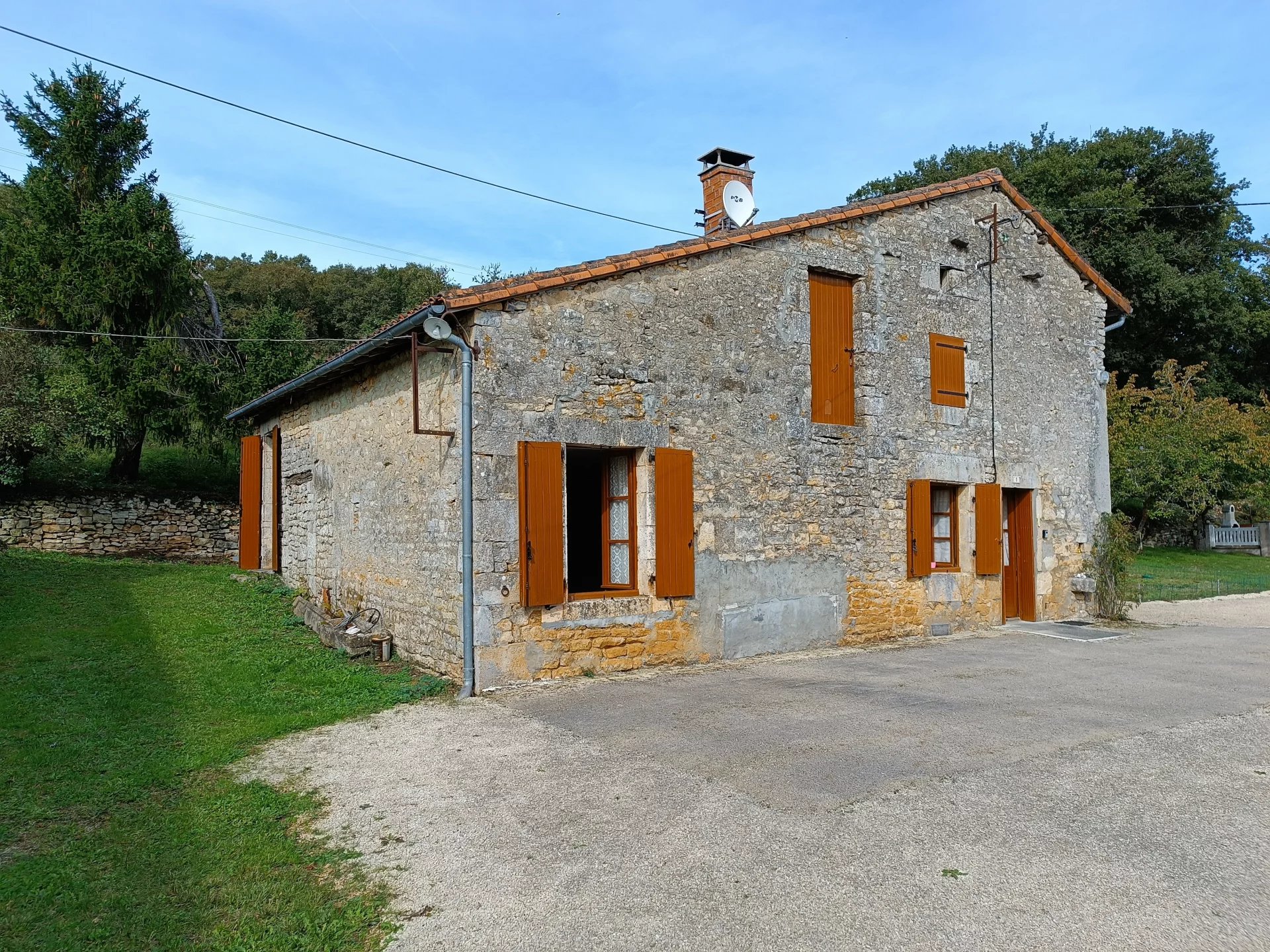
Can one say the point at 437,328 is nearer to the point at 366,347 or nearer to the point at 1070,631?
the point at 366,347

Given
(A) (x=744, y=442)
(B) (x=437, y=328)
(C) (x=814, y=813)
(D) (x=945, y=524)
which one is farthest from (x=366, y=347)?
(D) (x=945, y=524)

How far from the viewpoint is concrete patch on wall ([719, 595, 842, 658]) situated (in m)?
8.82

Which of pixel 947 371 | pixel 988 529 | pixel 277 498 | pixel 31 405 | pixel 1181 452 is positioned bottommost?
pixel 988 529

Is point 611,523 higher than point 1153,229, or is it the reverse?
point 1153,229

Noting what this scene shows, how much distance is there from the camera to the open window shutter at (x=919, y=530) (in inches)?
408

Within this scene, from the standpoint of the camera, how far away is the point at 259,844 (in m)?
3.96

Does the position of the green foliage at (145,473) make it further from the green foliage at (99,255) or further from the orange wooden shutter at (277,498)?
the orange wooden shutter at (277,498)

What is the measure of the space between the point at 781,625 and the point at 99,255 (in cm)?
1421

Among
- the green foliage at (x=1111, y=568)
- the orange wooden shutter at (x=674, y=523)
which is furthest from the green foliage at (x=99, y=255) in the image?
the green foliage at (x=1111, y=568)

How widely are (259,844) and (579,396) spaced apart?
15.8ft

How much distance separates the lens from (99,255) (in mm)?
15414

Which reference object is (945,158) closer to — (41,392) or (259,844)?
(41,392)

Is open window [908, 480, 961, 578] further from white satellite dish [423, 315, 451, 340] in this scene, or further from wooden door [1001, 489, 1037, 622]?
white satellite dish [423, 315, 451, 340]

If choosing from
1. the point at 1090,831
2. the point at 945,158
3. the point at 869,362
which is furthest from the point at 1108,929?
the point at 945,158
